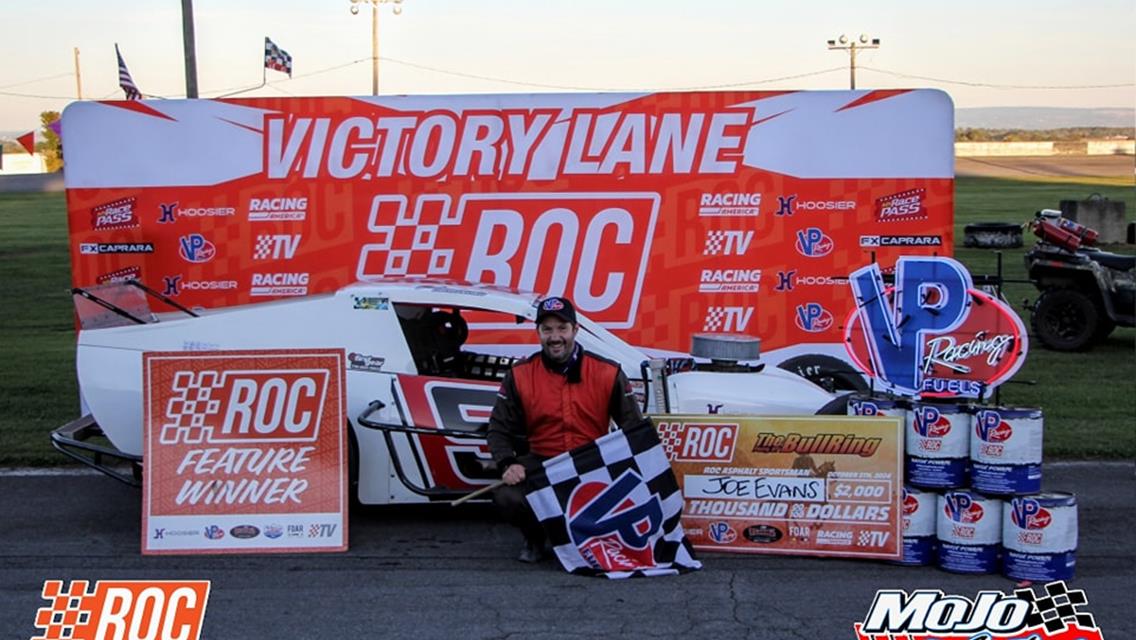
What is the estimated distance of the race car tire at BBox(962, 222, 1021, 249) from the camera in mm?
21953

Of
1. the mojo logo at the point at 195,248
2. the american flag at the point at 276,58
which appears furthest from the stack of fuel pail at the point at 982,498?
the american flag at the point at 276,58

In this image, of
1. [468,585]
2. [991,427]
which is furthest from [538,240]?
[991,427]

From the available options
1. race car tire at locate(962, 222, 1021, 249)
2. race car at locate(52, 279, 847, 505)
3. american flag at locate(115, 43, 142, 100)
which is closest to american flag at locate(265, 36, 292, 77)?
american flag at locate(115, 43, 142, 100)

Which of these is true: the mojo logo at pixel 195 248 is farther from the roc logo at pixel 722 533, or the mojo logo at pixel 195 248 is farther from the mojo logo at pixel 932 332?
the roc logo at pixel 722 533

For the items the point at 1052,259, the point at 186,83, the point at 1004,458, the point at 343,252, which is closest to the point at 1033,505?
the point at 1004,458

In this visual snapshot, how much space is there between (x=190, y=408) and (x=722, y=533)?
2.96 m

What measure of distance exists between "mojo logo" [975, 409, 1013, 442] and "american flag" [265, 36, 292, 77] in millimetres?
22396

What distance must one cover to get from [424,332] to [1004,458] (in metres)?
3.35

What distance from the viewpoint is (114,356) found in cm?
739

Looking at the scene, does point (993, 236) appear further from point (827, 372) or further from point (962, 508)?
point (962, 508)

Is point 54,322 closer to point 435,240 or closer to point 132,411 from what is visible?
point 435,240

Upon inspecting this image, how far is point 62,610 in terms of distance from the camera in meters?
5.81

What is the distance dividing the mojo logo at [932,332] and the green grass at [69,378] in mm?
868

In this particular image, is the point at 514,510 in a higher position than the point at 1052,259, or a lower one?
lower
